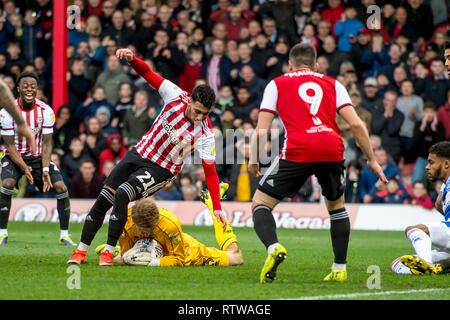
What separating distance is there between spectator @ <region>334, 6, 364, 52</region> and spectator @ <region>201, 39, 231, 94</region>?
2535mm

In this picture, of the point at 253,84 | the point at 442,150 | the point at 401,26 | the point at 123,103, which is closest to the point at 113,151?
the point at 123,103

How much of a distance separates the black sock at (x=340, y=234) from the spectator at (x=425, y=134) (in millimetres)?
9131

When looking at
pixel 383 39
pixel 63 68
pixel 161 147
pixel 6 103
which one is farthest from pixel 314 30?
pixel 6 103

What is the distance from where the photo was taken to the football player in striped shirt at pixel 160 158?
8.48 meters

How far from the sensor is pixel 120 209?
8.26m

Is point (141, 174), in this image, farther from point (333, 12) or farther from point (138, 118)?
point (333, 12)

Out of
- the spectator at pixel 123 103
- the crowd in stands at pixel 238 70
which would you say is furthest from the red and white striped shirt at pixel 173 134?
the spectator at pixel 123 103

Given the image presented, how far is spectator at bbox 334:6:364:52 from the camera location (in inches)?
706

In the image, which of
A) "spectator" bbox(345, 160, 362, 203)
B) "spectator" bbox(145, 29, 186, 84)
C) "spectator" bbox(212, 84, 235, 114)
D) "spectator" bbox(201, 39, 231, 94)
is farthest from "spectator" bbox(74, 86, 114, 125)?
"spectator" bbox(345, 160, 362, 203)
